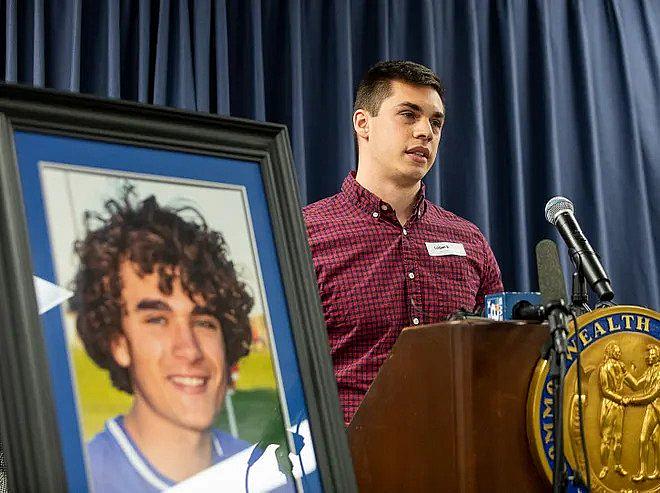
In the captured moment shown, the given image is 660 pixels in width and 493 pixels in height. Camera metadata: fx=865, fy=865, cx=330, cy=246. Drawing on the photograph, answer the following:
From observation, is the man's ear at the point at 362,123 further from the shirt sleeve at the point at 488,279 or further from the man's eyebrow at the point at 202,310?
the man's eyebrow at the point at 202,310

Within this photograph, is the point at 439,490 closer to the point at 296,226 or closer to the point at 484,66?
the point at 296,226

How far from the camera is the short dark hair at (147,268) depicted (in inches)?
26.2

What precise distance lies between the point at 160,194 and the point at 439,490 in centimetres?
48

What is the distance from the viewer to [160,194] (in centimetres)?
73

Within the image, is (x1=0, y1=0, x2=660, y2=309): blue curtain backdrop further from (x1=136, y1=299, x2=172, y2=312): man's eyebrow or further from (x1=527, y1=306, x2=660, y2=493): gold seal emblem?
(x1=136, y1=299, x2=172, y2=312): man's eyebrow

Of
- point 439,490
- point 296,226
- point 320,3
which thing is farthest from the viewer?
point 320,3

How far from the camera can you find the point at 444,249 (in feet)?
7.00

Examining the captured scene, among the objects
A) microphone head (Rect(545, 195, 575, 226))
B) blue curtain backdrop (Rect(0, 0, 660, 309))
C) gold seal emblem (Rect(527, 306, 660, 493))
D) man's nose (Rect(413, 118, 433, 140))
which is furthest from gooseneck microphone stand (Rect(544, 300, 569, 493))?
blue curtain backdrop (Rect(0, 0, 660, 309))

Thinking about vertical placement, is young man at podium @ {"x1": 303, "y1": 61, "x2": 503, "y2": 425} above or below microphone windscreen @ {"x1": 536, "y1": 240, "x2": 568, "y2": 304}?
above

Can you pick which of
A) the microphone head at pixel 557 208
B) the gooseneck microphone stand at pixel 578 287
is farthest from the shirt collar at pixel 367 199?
the gooseneck microphone stand at pixel 578 287

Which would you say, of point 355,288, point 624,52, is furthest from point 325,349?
point 624,52

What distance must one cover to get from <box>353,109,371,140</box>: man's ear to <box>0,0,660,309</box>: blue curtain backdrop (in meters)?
0.38

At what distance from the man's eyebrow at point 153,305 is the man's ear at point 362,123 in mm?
1660

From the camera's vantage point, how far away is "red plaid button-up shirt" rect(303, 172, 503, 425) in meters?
1.99
